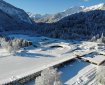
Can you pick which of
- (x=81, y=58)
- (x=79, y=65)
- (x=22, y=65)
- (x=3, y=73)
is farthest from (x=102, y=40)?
(x=3, y=73)

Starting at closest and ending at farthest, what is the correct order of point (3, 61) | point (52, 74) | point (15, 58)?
1. point (52, 74)
2. point (3, 61)
3. point (15, 58)

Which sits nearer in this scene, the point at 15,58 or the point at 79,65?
the point at 79,65

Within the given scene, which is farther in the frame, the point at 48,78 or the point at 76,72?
the point at 76,72

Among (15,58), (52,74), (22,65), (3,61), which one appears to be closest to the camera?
(52,74)

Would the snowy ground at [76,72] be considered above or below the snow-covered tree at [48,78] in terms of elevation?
below

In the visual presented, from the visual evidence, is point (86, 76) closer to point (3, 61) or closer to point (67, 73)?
point (67, 73)

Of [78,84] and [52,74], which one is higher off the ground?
[52,74]

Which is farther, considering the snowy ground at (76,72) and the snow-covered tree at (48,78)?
the snowy ground at (76,72)

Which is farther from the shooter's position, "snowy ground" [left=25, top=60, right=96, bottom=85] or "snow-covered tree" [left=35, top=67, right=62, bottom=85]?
"snowy ground" [left=25, top=60, right=96, bottom=85]

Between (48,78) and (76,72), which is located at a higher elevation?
(48,78)

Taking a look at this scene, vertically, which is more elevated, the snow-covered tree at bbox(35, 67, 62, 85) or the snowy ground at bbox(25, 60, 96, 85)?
the snow-covered tree at bbox(35, 67, 62, 85)
